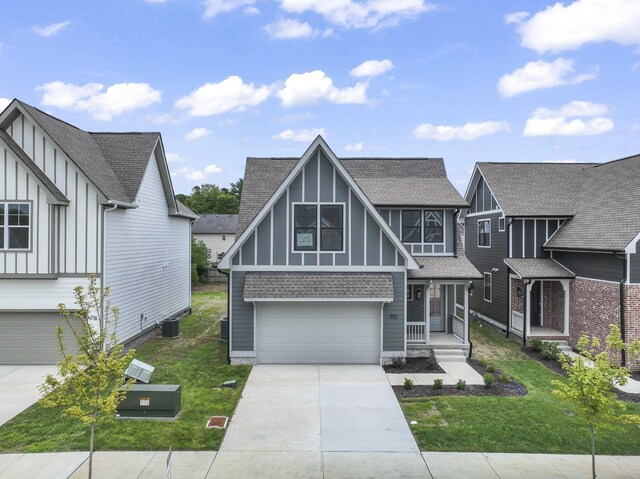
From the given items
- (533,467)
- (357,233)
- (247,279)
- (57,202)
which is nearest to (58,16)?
(57,202)

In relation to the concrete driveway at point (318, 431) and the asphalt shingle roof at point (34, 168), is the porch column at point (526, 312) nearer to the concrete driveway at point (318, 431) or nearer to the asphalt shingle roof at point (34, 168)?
the concrete driveway at point (318, 431)

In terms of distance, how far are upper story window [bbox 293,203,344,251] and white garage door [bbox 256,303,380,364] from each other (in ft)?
6.50

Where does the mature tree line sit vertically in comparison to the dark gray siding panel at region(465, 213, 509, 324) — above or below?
above

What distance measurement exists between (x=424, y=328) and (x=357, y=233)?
4.42 meters

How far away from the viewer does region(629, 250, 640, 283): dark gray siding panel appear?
13750 millimetres

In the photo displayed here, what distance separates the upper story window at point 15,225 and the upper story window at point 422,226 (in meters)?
13.3

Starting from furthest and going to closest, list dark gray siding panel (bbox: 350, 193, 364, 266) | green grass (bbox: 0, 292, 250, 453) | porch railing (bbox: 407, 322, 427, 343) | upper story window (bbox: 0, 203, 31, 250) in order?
porch railing (bbox: 407, 322, 427, 343) < dark gray siding panel (bbox: 350, 193, 364, 266) < upper story window (bbox: 0, 203, 31, 250) < green grass (bbox: 0, 292, 250, 453)

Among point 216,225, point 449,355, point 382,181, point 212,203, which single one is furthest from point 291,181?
point 212,203

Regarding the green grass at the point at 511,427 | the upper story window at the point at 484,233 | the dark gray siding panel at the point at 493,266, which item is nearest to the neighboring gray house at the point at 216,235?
the dark gray siding panel at the point at 493,266

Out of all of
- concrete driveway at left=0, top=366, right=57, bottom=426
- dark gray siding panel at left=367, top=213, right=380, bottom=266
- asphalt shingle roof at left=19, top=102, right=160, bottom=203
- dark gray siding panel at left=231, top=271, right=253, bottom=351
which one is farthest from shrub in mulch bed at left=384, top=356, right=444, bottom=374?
asphalt shingle roof at left=19, top=102, right=160, bottom=203

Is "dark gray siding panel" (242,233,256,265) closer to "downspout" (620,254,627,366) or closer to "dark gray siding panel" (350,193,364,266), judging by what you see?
"dark gray siding panel" (350,193,364,266)

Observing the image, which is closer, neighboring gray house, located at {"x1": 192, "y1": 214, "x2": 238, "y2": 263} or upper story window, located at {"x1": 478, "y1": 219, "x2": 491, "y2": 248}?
upper story window, located at {"x1": 478, "y1": 219, "x2": 491, "y2": 248}

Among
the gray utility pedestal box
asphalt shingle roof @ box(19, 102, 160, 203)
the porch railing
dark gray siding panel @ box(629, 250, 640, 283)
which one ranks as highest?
asphalt shingle roof @ box(19, 102, 160, 203)

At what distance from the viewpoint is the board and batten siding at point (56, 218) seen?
535 inches
